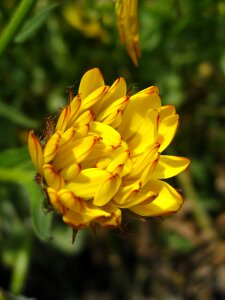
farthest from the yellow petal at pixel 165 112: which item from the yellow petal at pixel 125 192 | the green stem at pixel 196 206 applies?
the green stem at pixel 196 206

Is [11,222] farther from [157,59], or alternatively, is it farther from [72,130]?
[72,130]

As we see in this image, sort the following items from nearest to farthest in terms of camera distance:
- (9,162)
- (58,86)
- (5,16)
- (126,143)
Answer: (126,143) < (9,162) < (5,16) < (58,86)

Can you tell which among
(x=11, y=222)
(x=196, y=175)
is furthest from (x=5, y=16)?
(x=196, y=175)

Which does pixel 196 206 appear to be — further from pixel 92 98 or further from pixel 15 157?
pixel 92 98

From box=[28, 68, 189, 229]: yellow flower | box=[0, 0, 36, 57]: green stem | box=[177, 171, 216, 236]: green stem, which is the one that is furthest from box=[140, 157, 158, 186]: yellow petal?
box=[177, 171, 216, 236]: green stem

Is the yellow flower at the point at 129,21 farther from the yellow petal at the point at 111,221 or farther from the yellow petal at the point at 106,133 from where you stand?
the yellow petal at the point at 111,221
